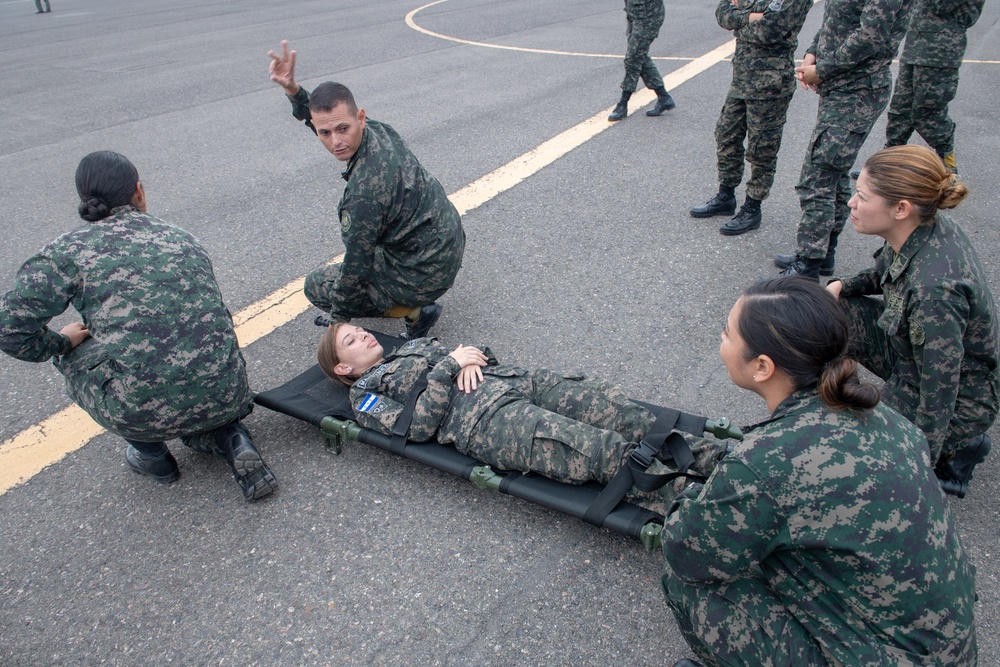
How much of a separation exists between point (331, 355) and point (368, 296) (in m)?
0.75

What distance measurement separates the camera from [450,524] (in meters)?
2.84

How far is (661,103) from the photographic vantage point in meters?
7.53

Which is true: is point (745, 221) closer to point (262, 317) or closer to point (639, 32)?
point (639, 32)

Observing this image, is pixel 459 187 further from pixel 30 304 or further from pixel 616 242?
pixel 30 304

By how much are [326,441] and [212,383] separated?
1.78ft

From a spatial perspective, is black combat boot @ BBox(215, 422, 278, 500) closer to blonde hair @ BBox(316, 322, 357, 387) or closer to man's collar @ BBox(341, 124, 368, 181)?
blonde hair @ BBox(316, 322, 357, 387)

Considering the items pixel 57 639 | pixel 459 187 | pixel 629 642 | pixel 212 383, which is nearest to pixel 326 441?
pixel 212 383

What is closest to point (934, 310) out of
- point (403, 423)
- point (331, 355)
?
point (403, 423)

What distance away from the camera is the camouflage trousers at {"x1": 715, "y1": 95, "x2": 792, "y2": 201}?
184 inches

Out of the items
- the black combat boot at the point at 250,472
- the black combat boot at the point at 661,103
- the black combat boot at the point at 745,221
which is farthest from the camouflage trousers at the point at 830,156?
the black combat boot at the point at 661,103

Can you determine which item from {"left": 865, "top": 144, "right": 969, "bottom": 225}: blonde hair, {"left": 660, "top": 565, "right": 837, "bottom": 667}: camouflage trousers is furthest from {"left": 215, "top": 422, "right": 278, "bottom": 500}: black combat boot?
{"left": 865, "top": 144, "right": 969, "bottom": 225}: blonde hair

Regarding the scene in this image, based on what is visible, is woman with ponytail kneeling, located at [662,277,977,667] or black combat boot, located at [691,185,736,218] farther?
black combat boot, located at [691,185,736,218]

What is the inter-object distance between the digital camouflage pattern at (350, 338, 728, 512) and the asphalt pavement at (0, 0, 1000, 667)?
22 cm

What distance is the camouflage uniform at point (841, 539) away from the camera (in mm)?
1664
